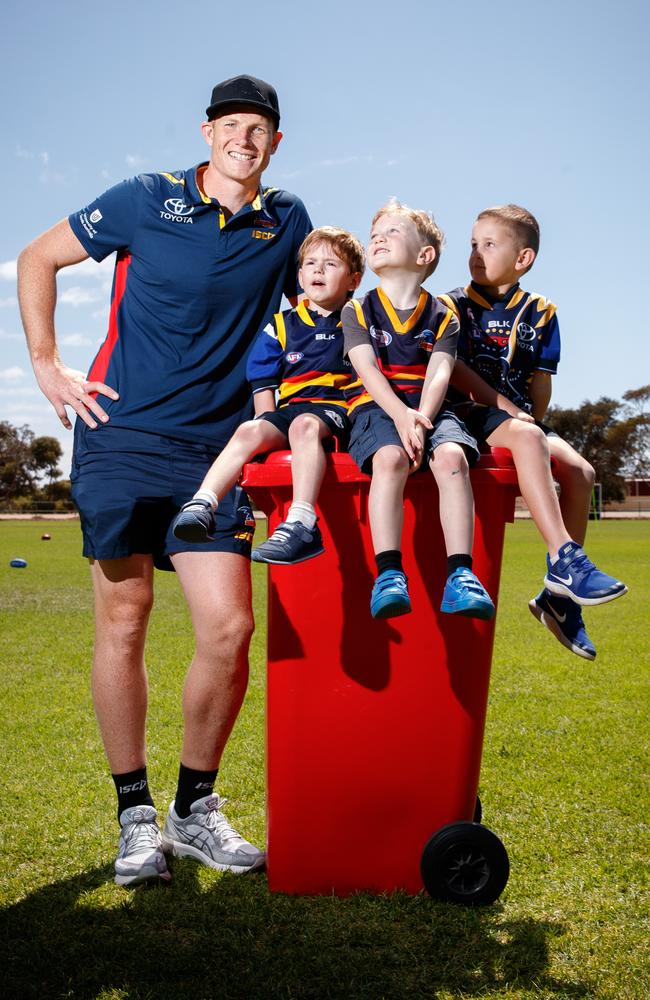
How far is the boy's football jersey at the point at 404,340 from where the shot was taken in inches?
107

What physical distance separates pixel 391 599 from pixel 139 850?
1281mm

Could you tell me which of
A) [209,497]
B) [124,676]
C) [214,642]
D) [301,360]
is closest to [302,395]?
[301,360]

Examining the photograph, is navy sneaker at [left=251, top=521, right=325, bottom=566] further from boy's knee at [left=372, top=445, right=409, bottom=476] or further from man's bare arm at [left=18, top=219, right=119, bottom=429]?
man's bare arm at [left=18, top=219, right=119, bottom=429]

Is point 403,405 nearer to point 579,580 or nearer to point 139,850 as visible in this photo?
point 579,580

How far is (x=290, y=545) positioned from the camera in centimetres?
239

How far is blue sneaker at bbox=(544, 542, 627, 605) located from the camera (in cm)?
243

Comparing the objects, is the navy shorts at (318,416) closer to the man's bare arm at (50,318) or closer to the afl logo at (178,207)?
the man's bare arm at (50,318)

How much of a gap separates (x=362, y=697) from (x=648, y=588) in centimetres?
967

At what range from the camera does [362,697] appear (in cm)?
265

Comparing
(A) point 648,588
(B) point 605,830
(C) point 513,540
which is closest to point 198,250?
(B) point 605,830

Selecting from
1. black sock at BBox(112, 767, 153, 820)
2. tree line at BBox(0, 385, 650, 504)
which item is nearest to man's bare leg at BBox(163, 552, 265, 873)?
black sock at BBox(112, 767, 153, 820)

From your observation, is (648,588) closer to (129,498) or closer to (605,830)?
(605,830)

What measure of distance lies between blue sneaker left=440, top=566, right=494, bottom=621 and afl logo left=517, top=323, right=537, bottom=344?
3.34 feet

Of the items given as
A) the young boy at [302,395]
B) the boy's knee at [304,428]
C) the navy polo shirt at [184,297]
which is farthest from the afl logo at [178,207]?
the boy's knee at [304,428]
